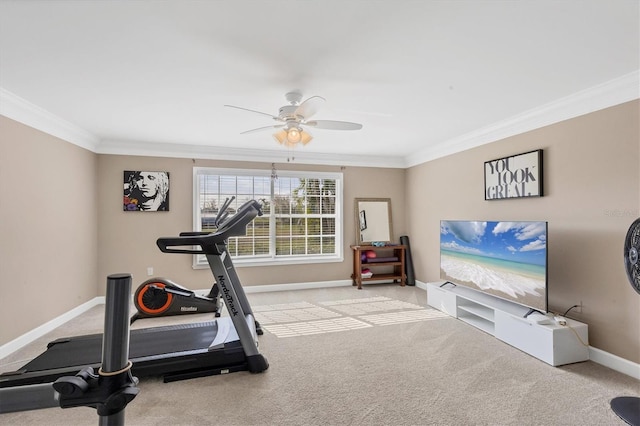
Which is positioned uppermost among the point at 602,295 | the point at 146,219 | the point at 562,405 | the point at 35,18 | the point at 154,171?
the point at 35,18

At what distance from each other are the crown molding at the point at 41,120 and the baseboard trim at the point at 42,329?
2.06 m

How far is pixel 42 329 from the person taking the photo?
3469 mm

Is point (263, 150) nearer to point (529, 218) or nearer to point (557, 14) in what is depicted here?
point (529, 218)

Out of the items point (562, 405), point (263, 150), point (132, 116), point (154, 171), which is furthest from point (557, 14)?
point (154, 171)

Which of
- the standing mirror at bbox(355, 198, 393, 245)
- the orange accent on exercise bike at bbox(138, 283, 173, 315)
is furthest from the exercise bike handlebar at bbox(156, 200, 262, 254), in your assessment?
the standing mirror at bbox(355, 198, 393, 245)

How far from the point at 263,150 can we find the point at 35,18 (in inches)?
141

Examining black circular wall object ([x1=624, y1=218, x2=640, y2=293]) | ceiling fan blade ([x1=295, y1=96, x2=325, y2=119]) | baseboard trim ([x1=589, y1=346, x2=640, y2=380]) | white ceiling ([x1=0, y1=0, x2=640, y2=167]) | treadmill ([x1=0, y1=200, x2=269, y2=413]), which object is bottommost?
baseboard trim ([x1=589, y1=346, x2=640, y2=380])

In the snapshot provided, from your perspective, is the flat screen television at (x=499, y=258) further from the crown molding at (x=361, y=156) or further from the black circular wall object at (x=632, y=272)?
the crown molding at (x=361, y=156)

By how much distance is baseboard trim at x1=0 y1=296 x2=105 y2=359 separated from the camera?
9.79 feet

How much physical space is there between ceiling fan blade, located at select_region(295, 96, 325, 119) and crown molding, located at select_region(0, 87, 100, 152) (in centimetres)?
251

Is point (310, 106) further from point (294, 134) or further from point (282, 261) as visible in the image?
point (282, 261)

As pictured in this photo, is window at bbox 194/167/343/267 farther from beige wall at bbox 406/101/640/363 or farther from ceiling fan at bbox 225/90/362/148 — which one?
beige wall at bbox 406/101/640/363

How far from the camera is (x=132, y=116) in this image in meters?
3.58

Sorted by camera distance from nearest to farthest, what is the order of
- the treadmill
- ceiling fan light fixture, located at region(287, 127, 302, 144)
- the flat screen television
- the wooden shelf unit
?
the treadmill, the flat screen television, ceiling fan light fixture, located at region(287, 127, 302, 144), the wooden shelf unit
